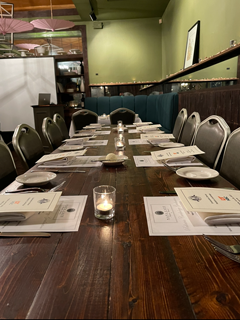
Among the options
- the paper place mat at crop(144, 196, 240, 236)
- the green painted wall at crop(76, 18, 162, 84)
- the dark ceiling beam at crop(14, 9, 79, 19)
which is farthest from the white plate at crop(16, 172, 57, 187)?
the dark ceiling beam at crop(14, 9, 79, 19)

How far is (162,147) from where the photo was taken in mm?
1816

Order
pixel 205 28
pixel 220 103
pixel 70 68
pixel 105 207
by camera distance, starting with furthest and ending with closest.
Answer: pixel 70 68 → pixel 205 28 → pixel 220 103 → pixel 105 207

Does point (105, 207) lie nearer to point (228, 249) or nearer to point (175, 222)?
point (175, 222)

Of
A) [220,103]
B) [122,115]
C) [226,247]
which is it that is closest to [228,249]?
[226,247]

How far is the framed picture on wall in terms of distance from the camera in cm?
428

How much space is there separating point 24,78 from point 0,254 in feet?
23.9

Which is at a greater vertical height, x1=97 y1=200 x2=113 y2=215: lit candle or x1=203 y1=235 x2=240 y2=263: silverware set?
x1=97 y1=200 x2=113 y2=215: lit candle

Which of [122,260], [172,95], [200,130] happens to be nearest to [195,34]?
[172,95]

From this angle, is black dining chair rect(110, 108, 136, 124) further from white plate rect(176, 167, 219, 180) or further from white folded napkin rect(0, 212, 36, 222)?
white folded napkin rect(0, 212, 36, 222)

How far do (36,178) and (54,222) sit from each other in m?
0.45

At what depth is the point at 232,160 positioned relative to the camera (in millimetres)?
1282

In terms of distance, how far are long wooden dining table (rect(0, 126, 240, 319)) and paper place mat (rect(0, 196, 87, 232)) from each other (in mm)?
28

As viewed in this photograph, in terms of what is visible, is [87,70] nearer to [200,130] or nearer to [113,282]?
[200,130]

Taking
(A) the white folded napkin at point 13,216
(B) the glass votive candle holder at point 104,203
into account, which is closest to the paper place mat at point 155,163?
(B) the glass votive candle holder at point 104,203
